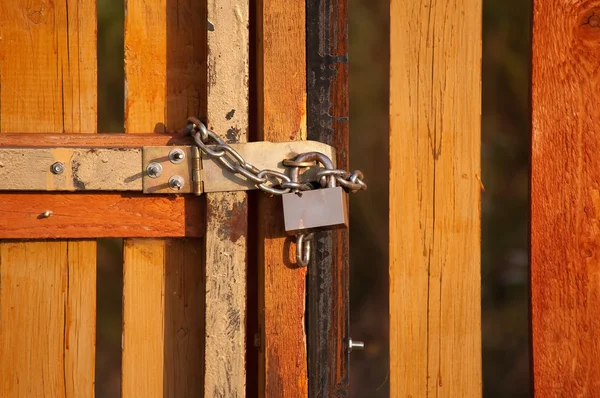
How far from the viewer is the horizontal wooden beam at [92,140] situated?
1374 mm

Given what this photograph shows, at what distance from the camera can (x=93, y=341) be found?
145cm

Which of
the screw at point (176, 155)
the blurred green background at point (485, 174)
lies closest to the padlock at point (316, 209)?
the screw at point (176, 155)

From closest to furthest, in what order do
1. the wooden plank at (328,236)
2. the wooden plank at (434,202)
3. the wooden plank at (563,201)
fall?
the wooden plank at (328,236) < the wooden plank at (563,201) < the wooden plank at (434,202)

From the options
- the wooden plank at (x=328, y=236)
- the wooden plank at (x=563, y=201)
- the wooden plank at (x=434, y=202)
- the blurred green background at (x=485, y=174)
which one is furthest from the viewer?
the blurred green background at (x=485, y=174)

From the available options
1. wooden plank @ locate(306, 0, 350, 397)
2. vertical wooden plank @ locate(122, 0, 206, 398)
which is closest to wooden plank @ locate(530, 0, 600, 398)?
wooden plank @ locate(306, 0, 350, 397)

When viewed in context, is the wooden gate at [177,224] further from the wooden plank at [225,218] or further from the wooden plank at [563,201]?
the wooden plank at [563,201]

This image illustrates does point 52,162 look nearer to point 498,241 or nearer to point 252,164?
point 252,164

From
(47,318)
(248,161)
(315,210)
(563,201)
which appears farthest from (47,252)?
(563,201)

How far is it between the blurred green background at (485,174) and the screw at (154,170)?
1854 millimetres

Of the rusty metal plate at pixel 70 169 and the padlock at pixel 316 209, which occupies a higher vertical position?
the rusty metal plate at pixel 70 169

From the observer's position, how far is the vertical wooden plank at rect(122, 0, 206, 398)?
1.42m

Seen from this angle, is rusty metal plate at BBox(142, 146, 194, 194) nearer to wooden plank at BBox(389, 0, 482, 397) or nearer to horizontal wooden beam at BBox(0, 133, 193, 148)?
horizontal wooden beam at BBox(0, 133, 193, 148)

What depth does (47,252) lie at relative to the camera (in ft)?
4.70

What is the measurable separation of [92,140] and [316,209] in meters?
0.46
